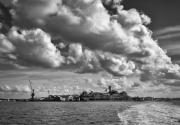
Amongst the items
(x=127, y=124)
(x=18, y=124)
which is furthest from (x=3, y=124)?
(x=127, y=124)

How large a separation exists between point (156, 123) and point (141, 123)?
121 inches

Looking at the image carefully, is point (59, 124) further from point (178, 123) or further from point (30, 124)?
point (178, 123)

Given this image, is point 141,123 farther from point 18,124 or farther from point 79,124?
point 18,124

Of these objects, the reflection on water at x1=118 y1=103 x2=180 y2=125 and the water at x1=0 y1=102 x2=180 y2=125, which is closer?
the reflection on water at x1=118 y1=103 x2=180 y2=125

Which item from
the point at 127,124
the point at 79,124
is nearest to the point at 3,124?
the point at 79,124

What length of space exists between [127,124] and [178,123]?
1004cm

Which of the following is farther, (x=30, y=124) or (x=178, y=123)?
(x=30, y=124)

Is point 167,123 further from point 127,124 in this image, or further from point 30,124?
point 30,124

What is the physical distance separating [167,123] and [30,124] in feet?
98.0

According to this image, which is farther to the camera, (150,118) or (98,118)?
(98,118)

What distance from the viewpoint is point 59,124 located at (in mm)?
56375

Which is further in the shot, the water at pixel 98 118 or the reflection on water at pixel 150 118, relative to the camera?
the water at pixel 98 118

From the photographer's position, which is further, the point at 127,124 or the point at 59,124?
the point at 59,124

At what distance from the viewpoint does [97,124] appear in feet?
180
